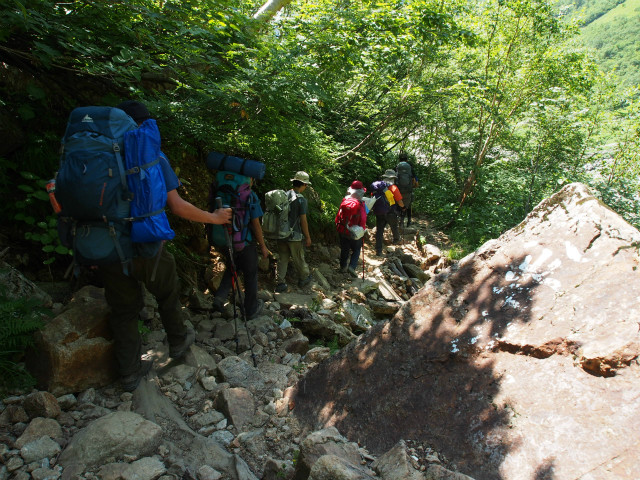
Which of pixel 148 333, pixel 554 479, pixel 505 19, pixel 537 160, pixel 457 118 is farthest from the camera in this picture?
pixel 457 118

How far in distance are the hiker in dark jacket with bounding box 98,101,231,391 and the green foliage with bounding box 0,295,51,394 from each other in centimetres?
56

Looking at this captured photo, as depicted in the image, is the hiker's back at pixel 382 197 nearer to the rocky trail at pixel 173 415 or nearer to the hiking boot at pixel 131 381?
the rocky trail at pixel 173 415

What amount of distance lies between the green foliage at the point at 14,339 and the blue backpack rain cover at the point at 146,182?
1041 millimetres

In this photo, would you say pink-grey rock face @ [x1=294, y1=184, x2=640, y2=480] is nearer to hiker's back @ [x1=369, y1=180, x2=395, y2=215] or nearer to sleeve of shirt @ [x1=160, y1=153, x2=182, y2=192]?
sleeve of shirt @ [x1=160, y1=153, x2=182, y2=192]

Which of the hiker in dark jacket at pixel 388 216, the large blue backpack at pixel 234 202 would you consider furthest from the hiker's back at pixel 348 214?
the large blue backpack at pixel 234 202

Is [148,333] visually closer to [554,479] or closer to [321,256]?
[554,479]

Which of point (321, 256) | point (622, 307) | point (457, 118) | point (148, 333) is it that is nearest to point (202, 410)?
point (148, 333)

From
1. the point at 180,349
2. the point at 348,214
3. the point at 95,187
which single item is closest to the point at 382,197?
the point at 348,214

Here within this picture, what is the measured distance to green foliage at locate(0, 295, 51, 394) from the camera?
285 centimetres

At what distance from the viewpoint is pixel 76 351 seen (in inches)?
118

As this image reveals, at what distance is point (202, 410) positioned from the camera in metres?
3.16

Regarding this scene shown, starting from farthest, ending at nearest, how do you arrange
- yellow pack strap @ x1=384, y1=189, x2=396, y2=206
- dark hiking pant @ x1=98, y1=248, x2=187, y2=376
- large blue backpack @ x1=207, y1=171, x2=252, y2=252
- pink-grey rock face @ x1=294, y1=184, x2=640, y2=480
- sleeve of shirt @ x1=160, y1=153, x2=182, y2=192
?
yellow pack strap @ x1=384, y1=189, x2=396, y2=206 → large blue backpack @ x1=207, y1=171, x2=252, y2=252 → dark hiking pant @ x1=98, y1=248, x2=187, y2=376 → sleeve of shirt @ x1=160, y1=153, x2=182, y2=192 → pink-grey rock face @ x1=294, y1=184, x2=640, y2=480

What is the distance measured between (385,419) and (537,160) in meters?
13.8

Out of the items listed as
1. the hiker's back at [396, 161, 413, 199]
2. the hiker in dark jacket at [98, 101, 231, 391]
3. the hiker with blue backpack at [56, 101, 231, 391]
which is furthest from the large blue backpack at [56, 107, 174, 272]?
the hiker's back at [396, 161, 413, 199]
